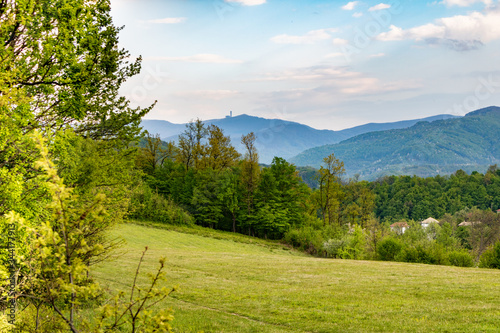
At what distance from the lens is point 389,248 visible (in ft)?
132

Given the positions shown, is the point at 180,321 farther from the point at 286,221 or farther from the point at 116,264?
the point at 286,221

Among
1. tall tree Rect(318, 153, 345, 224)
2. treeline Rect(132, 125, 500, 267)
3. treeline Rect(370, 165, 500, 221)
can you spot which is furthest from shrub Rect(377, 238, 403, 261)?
treeline Rect(370, 165, 500, 221)

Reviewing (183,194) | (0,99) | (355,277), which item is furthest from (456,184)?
(0,99)

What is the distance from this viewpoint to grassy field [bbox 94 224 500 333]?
41.2 ft

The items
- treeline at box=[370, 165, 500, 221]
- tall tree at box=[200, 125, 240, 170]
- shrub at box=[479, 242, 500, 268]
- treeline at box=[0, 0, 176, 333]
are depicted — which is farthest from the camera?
treeline at box=[370, 165, 500, 221]

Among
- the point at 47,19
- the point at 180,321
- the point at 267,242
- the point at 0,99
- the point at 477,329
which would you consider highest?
the point at 47,19

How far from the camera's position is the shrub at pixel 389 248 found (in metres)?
40.0

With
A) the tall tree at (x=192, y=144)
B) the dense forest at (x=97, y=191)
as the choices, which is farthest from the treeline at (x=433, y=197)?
the tall tree at (x=192, y=144)

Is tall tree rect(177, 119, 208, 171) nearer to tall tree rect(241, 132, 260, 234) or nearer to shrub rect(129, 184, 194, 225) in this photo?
tall tree rect(241, 132, 260, 234)

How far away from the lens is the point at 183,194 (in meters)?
64.1

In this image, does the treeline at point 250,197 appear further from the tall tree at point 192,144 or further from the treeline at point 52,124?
the treeline at point 52,124

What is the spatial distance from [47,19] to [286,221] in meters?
52.9

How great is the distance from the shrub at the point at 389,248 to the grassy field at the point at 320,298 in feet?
48.5

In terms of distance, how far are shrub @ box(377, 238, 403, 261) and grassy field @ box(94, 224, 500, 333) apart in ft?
48.5
